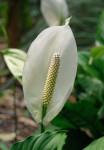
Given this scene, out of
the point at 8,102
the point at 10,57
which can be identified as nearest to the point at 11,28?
the point at 8,102

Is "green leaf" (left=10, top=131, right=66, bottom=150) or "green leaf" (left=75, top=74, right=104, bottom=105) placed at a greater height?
"green leaf" (left=10, top=131, right=66, bottom=150)

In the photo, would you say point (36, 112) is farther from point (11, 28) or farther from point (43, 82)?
point (11, 28)

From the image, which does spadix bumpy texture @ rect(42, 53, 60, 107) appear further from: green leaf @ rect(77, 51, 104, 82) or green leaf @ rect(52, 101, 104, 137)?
green leaf @ rect(77, 51, 104, 82)

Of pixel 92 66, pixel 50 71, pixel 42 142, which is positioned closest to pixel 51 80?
pixel 50 71

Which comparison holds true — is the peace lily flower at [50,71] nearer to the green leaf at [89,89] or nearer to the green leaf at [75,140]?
the green leaf at [75,140]

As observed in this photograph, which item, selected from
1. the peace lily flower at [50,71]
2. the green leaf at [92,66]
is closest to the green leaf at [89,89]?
the green leaf at [92,66]

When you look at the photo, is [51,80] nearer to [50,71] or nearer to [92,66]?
[50,71]

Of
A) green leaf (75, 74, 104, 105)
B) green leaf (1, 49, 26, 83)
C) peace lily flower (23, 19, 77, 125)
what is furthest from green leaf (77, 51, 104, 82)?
peace lily flower (23, 19, 77, 125)
